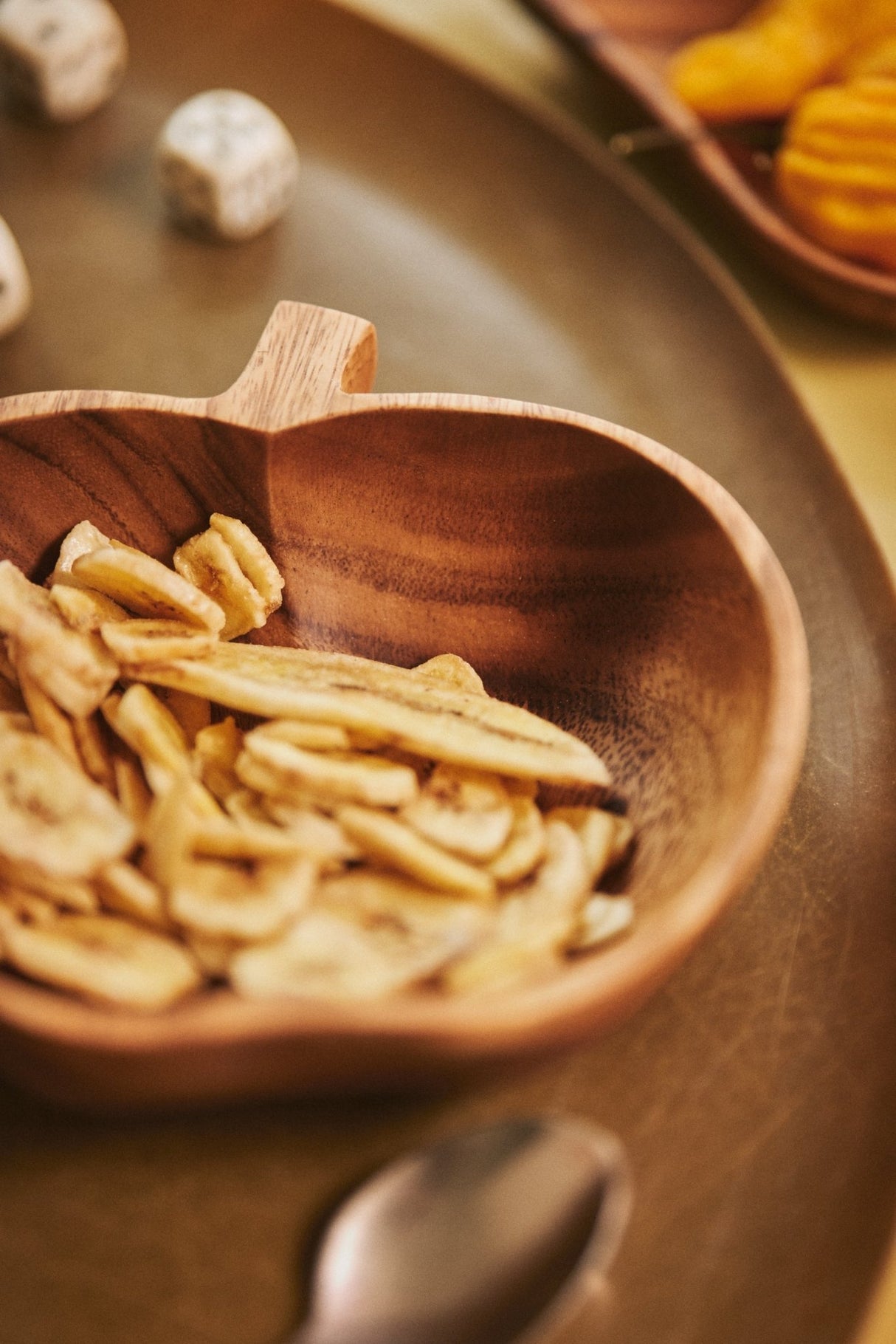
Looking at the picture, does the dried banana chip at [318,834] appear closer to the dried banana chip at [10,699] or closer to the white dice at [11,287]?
the dried banana chip at [10,699]

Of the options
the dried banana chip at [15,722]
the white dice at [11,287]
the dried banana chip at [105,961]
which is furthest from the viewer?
the white dice at [11,287]

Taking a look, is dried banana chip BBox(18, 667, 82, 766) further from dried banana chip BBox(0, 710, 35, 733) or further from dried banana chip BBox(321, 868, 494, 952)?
dried banana chip BBox(321, 868, 494, 952)

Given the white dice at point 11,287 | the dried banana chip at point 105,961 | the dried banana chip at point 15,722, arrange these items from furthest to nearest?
the white dice at point 11,287 < the dried banana chip at point 15,722 < the dried banana chip at point 105,961

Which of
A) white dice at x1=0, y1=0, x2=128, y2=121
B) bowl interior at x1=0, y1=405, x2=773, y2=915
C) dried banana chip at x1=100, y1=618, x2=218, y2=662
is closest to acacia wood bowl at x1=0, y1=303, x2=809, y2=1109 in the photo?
bowl interior at x1=0, y1=405, x2=773, y2=915

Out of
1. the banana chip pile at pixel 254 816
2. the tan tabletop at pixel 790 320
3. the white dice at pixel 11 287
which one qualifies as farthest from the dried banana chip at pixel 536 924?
the white dice at pixel 11 287

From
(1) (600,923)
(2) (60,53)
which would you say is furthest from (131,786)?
(2) (60,53)

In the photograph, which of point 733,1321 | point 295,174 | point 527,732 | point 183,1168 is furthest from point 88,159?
point 733,1321

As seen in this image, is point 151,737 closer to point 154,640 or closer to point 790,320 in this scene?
point 154,640
